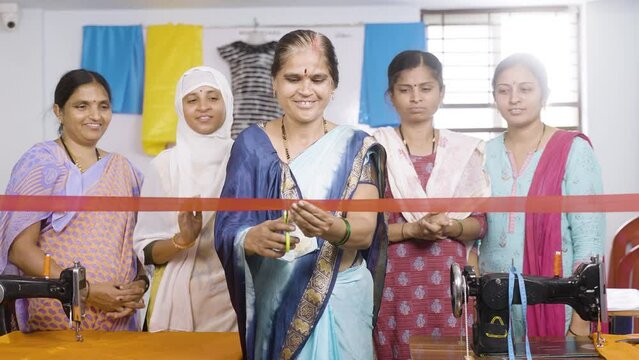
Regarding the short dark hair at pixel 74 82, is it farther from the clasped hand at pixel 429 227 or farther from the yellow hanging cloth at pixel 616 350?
the yellow hanging cloth at pixel 616 350

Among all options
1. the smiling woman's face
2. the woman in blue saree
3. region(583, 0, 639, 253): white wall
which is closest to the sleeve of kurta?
region(583, 0, 639, 253): white wall

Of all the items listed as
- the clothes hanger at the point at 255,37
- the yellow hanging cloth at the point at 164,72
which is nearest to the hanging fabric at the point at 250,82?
the clothes hanger at the point at 255,37

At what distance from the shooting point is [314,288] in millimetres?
2445

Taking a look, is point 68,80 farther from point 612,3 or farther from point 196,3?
point 612,3

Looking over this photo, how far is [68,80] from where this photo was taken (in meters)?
2.83

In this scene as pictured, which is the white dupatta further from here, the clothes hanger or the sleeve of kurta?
the clothes hanger

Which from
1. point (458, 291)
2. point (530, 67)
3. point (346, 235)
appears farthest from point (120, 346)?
point (530, 67)

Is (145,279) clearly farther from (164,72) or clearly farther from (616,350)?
(616,350)

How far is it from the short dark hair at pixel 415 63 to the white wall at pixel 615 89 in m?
0.65

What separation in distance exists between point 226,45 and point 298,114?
2.21 ft

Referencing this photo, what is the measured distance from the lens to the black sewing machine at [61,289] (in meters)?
2.19

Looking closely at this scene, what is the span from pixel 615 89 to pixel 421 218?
965mm

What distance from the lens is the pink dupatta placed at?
2.72 meters

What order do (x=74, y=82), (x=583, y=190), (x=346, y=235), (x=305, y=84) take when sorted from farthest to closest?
(x=74, y=82) < (x=583, y=190) < (x=305, y=84) < (x=346, y=235)
